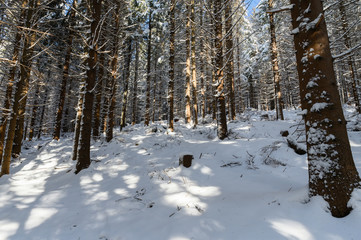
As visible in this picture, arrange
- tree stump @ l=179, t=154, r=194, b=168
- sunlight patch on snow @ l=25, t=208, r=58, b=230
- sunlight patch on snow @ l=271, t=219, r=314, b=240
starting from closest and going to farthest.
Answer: sunlight patch on snow @ l=271, t=219, r=314, b=240
sunlight patch on snow @ l=25, t=208, r=58, b=230
tree stump @ l=179, t=154, r=194, b=168

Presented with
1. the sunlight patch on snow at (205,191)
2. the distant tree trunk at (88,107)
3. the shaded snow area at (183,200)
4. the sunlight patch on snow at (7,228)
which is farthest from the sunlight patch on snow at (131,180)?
the sunlight patch on snow at (7,228)

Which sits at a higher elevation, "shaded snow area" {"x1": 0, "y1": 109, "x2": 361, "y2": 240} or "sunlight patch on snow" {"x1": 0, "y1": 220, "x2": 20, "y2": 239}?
"shaded snow area" {"x1": 0, "y1": 109, "x2": 361, "y2": 240}

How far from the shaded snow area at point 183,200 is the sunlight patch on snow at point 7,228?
0.06ft

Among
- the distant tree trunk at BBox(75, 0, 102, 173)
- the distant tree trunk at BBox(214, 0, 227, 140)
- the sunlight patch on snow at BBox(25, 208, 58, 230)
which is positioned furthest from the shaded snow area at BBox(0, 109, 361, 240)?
the distant tree trunk at BBox(214, 0, 227, 140)

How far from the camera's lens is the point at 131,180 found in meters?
5.06

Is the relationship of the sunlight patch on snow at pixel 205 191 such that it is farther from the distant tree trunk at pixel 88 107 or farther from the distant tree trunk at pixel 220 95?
the distant tree trunk at pixel 88 107

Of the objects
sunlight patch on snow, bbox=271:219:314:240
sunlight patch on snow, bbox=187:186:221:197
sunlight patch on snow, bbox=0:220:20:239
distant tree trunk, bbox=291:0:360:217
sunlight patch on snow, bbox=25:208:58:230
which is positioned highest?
distant tree trunk, bbox=291:0:360:217

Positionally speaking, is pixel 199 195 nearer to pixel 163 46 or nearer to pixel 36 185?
pixel 36 185

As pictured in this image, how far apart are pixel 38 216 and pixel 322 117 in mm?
5166

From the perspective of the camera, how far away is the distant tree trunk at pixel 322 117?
2.19 metres

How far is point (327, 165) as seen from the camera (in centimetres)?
227

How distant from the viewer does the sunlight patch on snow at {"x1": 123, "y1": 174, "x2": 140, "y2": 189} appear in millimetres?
4692

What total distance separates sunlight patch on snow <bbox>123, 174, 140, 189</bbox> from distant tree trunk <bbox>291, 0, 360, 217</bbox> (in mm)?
3969

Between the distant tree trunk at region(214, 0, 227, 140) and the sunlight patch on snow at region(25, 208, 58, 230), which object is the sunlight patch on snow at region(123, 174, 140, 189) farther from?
the distant tree trunk at region(214, 0, 227, 140)
